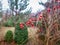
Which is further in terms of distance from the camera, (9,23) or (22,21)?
(9,23)

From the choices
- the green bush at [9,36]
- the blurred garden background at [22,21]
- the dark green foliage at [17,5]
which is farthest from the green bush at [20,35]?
the dark green foliage at [17,5]

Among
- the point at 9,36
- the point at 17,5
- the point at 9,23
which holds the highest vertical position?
the point at 17,5

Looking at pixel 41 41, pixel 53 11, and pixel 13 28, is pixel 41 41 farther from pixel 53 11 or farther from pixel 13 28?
pixel 13 28

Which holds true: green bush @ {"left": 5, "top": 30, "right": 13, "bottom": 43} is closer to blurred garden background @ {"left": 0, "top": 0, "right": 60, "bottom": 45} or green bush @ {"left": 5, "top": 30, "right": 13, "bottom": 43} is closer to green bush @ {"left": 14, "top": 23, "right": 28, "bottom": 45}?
blurred garden background @ {"left": 0, "top": 0, "right": 60, "bottom": 45}

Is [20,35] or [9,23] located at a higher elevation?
[9,23]

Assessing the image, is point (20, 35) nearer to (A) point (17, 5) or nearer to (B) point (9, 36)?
(B) point (9, 36)

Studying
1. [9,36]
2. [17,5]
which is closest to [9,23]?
[9,36]

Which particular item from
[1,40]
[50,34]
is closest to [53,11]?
[50,34]

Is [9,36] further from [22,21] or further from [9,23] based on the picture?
[22,21]

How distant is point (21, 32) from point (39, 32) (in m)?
0.72

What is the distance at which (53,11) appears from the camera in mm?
5172

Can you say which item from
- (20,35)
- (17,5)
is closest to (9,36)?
(20,35)

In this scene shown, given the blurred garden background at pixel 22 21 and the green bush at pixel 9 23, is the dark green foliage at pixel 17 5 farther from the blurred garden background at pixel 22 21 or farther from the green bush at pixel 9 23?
the green bush at pixel 9 23

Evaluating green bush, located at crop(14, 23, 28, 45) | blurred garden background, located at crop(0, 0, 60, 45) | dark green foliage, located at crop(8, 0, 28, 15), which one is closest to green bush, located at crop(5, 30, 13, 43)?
blurred garden background, located at crop(0, 0, 60, 45)
